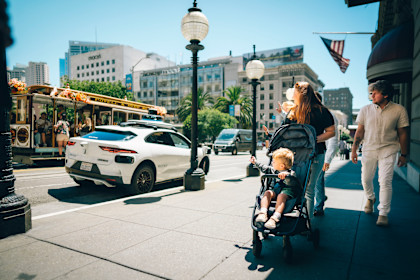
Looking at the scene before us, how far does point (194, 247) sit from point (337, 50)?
42.8 feet

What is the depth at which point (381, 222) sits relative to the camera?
408 centimetres

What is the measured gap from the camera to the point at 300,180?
336 cm

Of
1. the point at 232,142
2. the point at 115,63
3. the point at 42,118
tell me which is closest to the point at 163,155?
the point at 42,118

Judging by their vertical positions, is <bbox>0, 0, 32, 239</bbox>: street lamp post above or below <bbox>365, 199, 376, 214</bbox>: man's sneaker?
above

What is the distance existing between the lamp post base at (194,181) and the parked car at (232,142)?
18073 mm

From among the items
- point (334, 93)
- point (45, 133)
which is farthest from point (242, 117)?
point (334, 93)

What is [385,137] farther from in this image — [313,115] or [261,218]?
[261,218]

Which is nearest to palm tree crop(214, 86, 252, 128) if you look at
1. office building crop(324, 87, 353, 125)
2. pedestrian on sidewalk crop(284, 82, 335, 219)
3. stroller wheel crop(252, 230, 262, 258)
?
pedestrian on sidewalk crop(284, 82, 335, 219)

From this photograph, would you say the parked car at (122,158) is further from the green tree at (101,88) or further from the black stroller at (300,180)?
the green tree at (101,88)

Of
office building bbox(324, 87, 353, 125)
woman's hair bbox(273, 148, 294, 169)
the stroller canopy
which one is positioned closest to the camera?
woman's hair bbox(273, 148, 294, 169)

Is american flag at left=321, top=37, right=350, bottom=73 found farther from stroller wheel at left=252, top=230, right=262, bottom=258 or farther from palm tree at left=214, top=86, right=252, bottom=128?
palm tree at left=214, top=86, right=252, bottom=128

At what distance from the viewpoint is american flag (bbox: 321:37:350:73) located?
13320 millimetres

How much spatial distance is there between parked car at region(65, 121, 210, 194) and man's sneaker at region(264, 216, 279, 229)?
390 cm

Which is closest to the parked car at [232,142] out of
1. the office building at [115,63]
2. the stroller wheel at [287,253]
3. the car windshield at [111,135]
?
the car windshield at [111,135]
